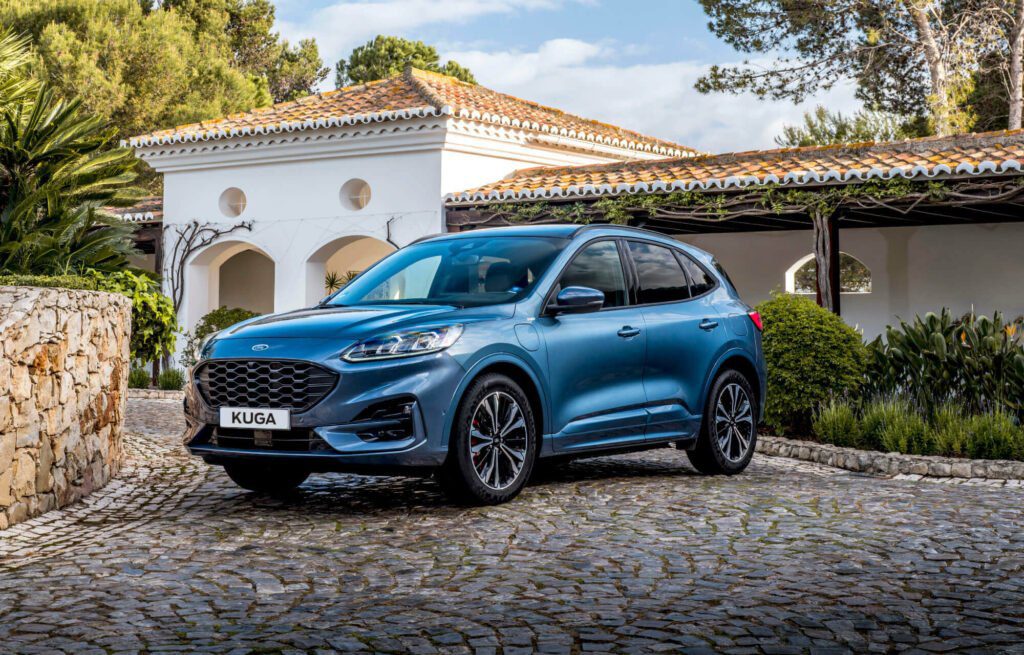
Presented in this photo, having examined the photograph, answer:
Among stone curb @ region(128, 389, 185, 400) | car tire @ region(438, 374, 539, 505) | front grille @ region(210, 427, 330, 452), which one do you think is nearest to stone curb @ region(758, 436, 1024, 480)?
car tire @ region(438, 374, 539, 505)

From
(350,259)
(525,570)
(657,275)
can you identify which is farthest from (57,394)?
(350,259)

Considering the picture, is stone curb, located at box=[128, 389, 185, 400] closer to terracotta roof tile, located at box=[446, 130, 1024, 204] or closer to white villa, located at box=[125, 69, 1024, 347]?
white villa, located at box=[125, 69, 1024, 347]

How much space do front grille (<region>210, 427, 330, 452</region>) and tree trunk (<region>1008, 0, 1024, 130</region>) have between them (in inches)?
1048

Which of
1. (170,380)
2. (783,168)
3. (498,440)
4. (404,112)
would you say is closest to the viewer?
(498,440)

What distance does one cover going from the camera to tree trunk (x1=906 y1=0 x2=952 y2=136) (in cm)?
2753

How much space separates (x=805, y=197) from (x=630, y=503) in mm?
10894

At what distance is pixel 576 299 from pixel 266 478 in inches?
95.3

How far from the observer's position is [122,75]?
34312mm

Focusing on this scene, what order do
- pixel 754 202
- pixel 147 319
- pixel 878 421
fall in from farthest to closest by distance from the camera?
pixel 754 202 < pixel 147 319 < pixel 878 421

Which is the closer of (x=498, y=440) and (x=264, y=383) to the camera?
(x=264, y=383)

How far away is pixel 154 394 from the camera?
792 inches

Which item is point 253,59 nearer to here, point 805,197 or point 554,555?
point 805,197

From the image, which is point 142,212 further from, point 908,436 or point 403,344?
point 403,344

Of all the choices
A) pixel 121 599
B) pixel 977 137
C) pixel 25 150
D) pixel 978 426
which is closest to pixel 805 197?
pixel 977 137
